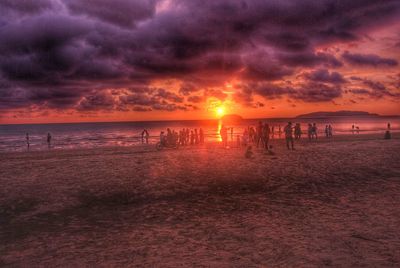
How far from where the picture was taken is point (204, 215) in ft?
31.1

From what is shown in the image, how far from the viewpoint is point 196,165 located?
18109mm

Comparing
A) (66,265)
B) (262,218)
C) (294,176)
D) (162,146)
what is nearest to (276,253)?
(262,218)

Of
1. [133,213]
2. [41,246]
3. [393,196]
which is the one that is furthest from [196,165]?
[41,246]

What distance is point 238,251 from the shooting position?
6.71m

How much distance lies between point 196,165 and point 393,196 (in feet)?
33.2

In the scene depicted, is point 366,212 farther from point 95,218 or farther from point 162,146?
point 162,146

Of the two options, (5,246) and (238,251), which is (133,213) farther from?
(238,251)

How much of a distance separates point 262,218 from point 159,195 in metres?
4.59

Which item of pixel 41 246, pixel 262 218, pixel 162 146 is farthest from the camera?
pixel 162 146

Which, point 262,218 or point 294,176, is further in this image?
point 294,176

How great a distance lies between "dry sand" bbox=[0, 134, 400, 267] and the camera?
21.6 feet

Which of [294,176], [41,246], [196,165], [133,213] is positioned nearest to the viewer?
[41,246]

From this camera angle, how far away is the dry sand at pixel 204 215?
657 cm

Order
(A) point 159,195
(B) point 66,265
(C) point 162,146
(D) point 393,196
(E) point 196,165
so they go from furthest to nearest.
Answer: (C) point 162,146 → (E) point 196,165 → (A) point 159,195 → (D) point 393,196 → (B) point 66,265
